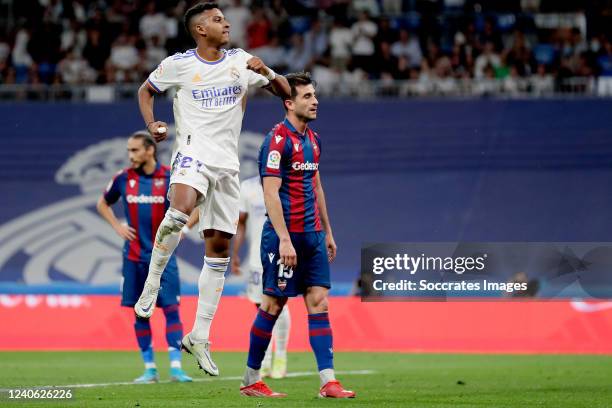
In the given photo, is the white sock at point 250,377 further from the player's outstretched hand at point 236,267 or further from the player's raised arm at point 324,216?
the player's outstretched hand at point 236,267

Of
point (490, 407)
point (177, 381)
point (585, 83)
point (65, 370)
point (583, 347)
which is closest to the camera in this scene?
point (490, 407)

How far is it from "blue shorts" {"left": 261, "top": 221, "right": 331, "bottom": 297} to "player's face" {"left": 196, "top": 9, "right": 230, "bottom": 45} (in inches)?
62.8

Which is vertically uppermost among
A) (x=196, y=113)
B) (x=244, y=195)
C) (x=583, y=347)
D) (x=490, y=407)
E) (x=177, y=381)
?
(x=196, y=113)

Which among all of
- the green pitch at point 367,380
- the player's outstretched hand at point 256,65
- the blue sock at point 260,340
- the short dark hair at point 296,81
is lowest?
the green pitch at point 367,380

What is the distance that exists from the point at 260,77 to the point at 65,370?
561cm

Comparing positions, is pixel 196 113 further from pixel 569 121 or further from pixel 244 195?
pixel 569 121

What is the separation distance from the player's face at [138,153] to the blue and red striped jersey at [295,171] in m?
3.15

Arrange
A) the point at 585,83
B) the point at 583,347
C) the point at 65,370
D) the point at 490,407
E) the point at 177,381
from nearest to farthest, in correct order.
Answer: the point at 490,407
the point at 177,381
the point at 65,370
the point at 583,347
the point at 585,83

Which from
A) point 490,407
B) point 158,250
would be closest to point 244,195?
point 158,250

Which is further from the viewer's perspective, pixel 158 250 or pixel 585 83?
pixel 585 83

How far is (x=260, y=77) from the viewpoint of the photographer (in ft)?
30.0

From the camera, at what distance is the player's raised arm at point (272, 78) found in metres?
8.96

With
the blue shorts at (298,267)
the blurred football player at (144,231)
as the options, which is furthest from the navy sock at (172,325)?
the blue shorts at (298,267)

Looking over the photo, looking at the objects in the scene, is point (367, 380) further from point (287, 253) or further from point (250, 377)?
point (287, 253)
